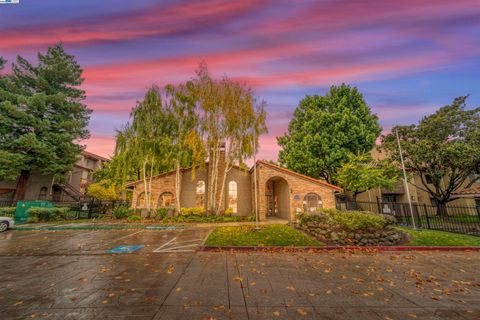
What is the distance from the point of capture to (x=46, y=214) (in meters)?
16.7

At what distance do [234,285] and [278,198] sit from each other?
18882mm

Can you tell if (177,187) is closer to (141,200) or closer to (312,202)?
(141,200)

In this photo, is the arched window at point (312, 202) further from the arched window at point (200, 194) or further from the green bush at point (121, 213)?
the green bush at point (121, 213)

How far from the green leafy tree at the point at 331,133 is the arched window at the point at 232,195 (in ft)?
27.2

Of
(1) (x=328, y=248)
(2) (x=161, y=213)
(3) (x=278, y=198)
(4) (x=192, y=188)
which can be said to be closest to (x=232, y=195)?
(4) (x=192, y=188)

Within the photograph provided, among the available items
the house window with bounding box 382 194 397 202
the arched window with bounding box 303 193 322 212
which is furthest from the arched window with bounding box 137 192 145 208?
the house window with bounding box 382 194 397 202

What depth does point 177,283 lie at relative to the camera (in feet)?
16.0

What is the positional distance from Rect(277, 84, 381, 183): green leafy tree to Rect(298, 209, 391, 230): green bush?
41.1 feet

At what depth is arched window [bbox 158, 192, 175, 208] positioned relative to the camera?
64.4 ft

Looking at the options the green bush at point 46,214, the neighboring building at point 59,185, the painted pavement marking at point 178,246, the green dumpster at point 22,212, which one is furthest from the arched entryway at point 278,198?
the neighboring building at point 59,185

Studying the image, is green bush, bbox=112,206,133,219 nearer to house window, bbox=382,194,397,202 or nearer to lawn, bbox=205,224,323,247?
lawn, bbox=205,224,323,247

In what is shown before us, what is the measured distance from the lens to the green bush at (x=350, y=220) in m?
9.80

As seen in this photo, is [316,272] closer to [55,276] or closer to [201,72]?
[55,276]

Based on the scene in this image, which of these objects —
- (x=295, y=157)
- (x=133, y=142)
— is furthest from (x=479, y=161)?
(x=133, y=142)
